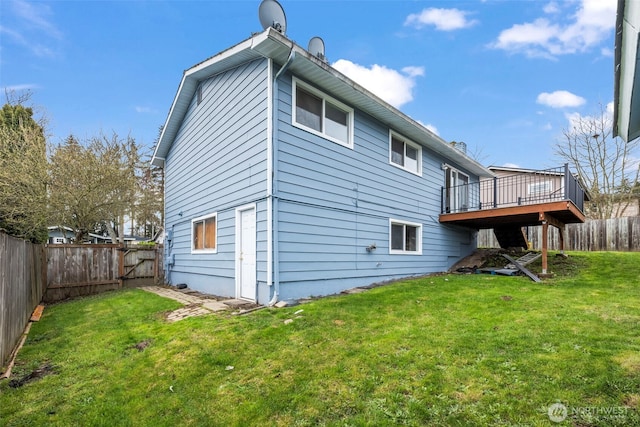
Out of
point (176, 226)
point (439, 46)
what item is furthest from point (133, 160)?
point (439, 46)

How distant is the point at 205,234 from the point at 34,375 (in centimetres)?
575

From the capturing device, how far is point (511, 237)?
13.8m

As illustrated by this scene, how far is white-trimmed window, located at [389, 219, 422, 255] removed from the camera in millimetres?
9516

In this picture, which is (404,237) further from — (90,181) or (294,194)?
(90,181)

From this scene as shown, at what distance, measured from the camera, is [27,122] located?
1578cm

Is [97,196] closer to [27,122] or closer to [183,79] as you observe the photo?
[27,122]

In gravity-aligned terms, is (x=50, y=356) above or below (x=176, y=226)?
below

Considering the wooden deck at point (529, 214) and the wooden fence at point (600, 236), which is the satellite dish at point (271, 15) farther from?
the wooden fence at point (600, 236)

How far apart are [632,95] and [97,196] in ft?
55.8

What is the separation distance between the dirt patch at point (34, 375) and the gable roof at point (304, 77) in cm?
591

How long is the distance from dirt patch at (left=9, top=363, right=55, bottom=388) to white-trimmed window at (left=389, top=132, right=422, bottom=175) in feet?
27.9

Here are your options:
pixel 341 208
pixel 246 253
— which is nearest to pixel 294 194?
pixel 341 208

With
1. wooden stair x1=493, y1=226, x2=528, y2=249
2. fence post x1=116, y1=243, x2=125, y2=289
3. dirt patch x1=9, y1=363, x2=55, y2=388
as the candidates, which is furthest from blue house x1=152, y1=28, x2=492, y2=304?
wooden stair x1=493, y1=226, x2=528, y2=249

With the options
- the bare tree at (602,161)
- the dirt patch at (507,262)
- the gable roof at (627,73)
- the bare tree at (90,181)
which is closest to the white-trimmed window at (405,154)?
the dirt patch at (507,262)
